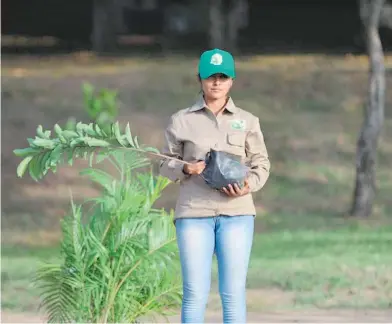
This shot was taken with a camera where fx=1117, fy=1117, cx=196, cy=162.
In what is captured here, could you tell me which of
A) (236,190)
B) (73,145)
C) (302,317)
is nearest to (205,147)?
(236,190)

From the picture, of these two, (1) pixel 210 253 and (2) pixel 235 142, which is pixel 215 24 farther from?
(1) pixel 210 253

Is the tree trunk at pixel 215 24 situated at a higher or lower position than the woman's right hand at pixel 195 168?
higher

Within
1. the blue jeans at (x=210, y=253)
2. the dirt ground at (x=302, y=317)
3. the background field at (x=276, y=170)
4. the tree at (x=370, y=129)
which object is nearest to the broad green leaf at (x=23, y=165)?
the blue jeans at (x=210, y=253)

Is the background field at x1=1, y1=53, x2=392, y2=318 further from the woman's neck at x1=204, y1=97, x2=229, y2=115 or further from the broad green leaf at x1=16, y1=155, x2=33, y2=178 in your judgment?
the woman's neck at x1=204, y1=97, x2=229, y2=115

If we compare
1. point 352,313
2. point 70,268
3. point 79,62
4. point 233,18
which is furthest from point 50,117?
point 70,268

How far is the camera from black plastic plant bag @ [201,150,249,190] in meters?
5.02

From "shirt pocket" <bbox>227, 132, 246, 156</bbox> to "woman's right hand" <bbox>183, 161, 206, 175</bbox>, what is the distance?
0.18 m

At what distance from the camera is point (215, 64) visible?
5.14 m

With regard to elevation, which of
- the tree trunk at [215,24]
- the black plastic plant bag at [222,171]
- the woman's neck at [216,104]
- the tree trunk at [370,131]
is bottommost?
the black plastic plant bag at [222,171]

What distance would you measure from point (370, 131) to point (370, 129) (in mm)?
34

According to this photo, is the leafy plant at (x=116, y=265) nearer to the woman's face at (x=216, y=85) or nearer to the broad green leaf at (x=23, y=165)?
the broad green leaf at (x=23, y=165)

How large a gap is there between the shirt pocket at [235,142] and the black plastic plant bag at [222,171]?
0.07 m

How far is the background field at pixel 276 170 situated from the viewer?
956 cm

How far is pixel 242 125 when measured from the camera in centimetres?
519
